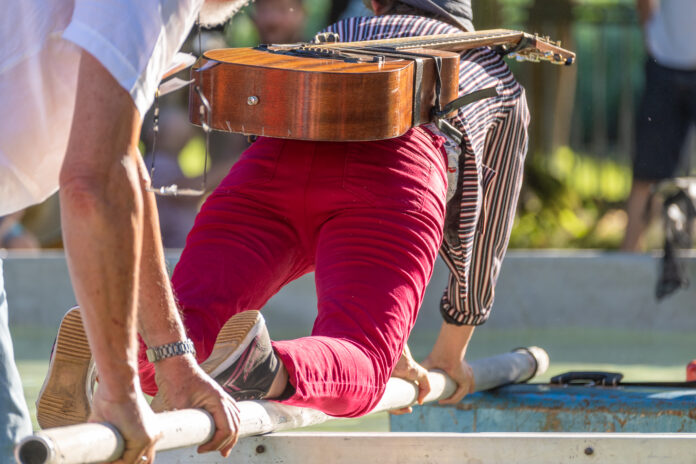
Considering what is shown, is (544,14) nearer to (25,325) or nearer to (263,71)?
(25,325)

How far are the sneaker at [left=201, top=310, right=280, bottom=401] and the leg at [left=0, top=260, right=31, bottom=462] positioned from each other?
34cm

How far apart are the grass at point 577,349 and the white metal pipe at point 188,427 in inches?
73.0

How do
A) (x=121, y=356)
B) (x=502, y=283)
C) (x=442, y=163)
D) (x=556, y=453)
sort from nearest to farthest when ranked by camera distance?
(x=121, y=356) → (x=556, y=453) → (x=442, y=163) → (x=502, y=283)

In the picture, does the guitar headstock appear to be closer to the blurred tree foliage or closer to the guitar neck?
the guitar neck

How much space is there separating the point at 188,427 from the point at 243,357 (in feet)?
0.88

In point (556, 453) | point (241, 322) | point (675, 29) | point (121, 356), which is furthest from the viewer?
point (675, 29)

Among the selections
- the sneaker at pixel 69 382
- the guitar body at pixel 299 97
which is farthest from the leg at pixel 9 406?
the guitar body at pixel 299 97

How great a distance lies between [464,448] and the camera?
2646mm

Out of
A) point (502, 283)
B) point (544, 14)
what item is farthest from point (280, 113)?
point (544, 14)

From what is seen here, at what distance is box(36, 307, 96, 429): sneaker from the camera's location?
7.58 feet

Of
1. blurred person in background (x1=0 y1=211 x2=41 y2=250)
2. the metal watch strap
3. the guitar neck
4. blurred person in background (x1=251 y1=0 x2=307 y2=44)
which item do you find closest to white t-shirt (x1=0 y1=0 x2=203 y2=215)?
the metal watch strap

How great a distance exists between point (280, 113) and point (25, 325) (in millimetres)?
3935

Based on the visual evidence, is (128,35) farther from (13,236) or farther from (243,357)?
(13,236)

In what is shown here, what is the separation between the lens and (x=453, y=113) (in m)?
3.06
